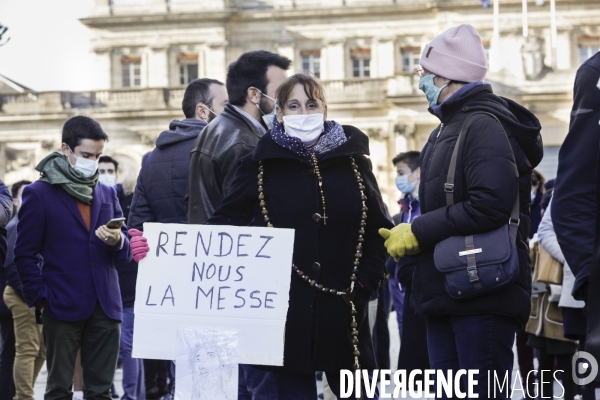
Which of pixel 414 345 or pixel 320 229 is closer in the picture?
pixel 320 229

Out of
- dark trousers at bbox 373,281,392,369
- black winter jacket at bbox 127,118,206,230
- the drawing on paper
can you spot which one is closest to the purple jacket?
black winter jacket at bbox 127,118,206,230

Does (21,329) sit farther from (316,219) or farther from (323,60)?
Result: (323,60)

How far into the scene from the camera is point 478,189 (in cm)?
429

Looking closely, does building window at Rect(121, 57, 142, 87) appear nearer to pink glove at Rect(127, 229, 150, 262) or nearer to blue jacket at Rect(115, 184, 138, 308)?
blue jacket at Rect(115, 184, 138, 308)

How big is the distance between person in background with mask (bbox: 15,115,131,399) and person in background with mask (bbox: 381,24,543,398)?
195cm

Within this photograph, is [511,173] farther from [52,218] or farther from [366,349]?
[52,218]

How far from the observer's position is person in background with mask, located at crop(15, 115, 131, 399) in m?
5.80

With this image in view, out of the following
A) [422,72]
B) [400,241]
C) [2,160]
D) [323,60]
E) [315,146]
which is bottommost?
[400,241]

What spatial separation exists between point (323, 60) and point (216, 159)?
142 ft

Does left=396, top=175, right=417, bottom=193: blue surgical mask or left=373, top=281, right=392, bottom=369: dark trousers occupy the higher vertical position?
left=396, top=175, right=417, bottom=193: blue surgical mask

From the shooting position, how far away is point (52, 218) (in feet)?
19.5

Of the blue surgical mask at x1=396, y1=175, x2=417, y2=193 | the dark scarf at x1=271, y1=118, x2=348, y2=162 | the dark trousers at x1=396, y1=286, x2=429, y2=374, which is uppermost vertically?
the blue surgical mask at x1=396, y1=175, x2=417, y2=193

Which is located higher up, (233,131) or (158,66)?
(158,66)

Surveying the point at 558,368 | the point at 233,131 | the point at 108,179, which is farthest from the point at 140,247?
the point at 108,179
